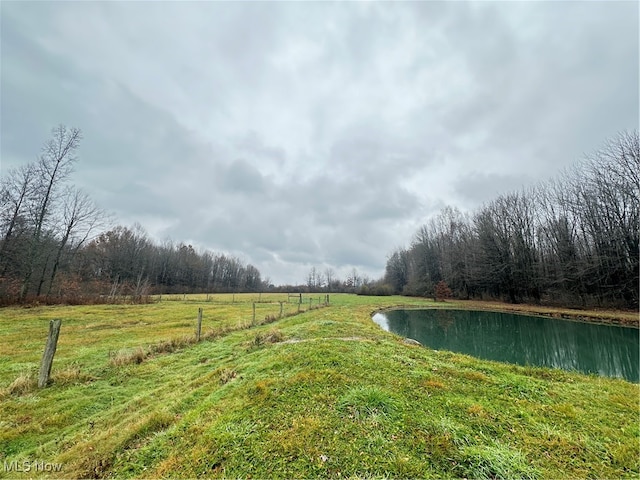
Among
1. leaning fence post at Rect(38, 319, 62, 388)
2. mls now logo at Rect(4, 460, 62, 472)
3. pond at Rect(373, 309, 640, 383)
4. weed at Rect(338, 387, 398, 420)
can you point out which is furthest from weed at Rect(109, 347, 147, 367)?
pond at Rect(373, 309, 640, 383)

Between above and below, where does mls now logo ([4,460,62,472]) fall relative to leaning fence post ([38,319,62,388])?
below

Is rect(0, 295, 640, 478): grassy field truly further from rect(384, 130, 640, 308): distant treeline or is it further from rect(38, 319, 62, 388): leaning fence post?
rect(384, 130, 640, 308): distant treeline

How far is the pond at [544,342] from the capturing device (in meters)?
12.2

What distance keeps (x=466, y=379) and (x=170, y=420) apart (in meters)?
6.20

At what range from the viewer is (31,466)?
12.4 ft

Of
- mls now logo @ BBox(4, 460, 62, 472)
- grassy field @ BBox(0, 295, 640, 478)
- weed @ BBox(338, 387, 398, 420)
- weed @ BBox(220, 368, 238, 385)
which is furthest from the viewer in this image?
weed @ BBox(220, 368, 238, 385)

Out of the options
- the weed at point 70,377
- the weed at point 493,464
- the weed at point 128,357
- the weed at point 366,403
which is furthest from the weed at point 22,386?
the weed at point 493,464

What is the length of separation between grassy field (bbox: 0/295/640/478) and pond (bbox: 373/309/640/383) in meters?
6.27

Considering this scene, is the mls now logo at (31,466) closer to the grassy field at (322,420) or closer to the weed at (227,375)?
the grassy field at (322,420)

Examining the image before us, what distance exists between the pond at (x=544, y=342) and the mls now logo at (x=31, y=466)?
14632 millimetres

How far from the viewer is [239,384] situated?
5773mm

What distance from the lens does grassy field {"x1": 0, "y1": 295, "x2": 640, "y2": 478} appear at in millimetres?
3455

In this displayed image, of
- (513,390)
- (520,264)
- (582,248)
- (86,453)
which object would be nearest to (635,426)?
(513,390)

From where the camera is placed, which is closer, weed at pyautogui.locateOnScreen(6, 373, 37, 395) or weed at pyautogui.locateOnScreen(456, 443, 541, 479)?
weed at pyautogui.locateOnScreen(456, 443, 541, 479)
